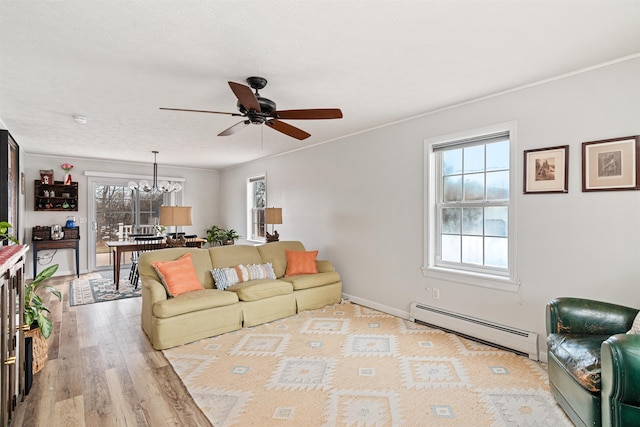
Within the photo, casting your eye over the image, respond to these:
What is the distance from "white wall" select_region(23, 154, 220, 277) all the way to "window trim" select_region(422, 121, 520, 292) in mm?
6014

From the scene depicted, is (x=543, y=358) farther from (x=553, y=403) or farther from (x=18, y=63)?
(x=18, y=63)

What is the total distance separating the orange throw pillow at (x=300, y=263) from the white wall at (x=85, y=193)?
14.0 ft

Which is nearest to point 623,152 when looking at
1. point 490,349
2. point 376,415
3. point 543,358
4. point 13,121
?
point 543,358

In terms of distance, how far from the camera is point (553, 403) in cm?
226

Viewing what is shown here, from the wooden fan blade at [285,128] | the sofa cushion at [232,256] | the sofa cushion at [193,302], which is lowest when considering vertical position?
the sofa cushion at [193,302]

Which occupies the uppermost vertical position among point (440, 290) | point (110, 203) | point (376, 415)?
point (110, 203)

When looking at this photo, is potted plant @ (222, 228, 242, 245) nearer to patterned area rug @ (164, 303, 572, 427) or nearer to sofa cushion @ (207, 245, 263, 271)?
sofa cushion @ (207, 245, 263, 271)

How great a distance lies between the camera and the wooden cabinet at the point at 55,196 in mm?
6137

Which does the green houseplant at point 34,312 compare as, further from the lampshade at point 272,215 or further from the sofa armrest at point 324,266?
the sofa armrest at point 324,266

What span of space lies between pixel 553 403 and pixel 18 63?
4.46 metres

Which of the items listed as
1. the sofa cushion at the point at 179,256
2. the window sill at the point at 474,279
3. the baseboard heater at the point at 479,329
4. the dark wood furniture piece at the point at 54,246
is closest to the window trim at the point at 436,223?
the window sill at the point at 474,279

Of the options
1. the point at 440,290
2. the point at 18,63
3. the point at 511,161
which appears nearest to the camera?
the point at 18,63

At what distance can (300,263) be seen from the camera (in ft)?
15.2

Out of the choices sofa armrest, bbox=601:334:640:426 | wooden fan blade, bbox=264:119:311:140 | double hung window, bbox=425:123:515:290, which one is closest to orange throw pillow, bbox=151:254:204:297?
wooden fan blade, bbox=264:119:311:140
